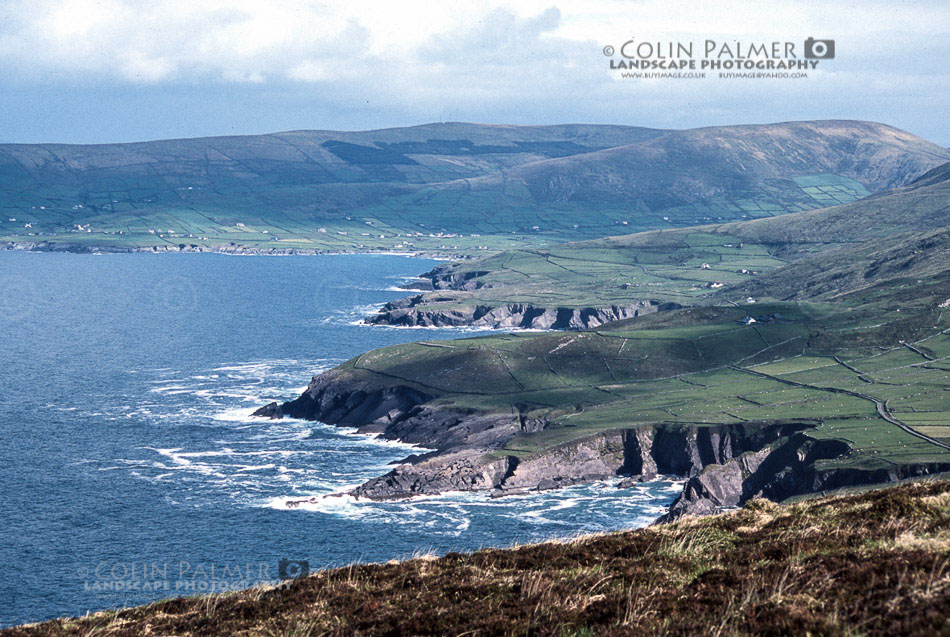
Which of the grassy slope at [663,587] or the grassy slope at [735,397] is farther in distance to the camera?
the grassy slope at [735,397]

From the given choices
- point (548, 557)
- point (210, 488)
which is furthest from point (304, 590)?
point (210, 488)

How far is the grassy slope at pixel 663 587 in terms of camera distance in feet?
71.8

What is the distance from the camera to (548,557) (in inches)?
1262

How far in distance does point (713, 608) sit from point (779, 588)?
169 centimetres

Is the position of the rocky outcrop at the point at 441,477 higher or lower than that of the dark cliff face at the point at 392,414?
lower

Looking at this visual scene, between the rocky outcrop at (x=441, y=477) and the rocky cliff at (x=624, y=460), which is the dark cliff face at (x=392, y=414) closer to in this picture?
the rocky cliff at (x=624, y=460)

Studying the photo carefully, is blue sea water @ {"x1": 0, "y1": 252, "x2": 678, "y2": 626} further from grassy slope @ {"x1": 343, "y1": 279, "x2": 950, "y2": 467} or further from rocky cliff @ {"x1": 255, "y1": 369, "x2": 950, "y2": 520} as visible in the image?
grassy slope @ {"x1": 343, "y1": 279, "x2": 950, "y2": 467}

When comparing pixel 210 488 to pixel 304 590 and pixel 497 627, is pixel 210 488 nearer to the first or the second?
pixel 304 590

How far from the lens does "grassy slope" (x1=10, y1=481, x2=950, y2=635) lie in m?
21.9

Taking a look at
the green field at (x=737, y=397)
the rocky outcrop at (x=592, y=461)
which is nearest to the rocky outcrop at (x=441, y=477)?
the rocky outcrop at (x=592, y=461)

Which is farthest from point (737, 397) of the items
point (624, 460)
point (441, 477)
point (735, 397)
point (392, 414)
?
point (392, 414)

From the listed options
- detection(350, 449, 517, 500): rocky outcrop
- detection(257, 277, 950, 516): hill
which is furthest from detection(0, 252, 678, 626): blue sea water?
detection(257, 277, 950, 516): hill

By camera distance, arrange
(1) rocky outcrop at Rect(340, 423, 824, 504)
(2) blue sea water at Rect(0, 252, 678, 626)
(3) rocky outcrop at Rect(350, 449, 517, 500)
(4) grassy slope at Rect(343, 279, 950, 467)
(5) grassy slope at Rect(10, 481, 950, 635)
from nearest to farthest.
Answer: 1. (5) grassy slope at Rect(10, 481, 950, 635)
2. (2) blue sea water at Rect(0, 252, 678, 626)
3. (3) rocky outcrop at Rect(350, 449, 517, 500)
4. (1) rocky outcrop at Rect(340, 423, 824, 504)
5. (4) grassy slope at Rect(343, 279, 950, 467)

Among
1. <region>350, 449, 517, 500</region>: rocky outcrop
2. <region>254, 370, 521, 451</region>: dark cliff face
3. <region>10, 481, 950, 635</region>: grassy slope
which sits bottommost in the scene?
<region>350, 449, 517, 500</region>: rocky outcrop
